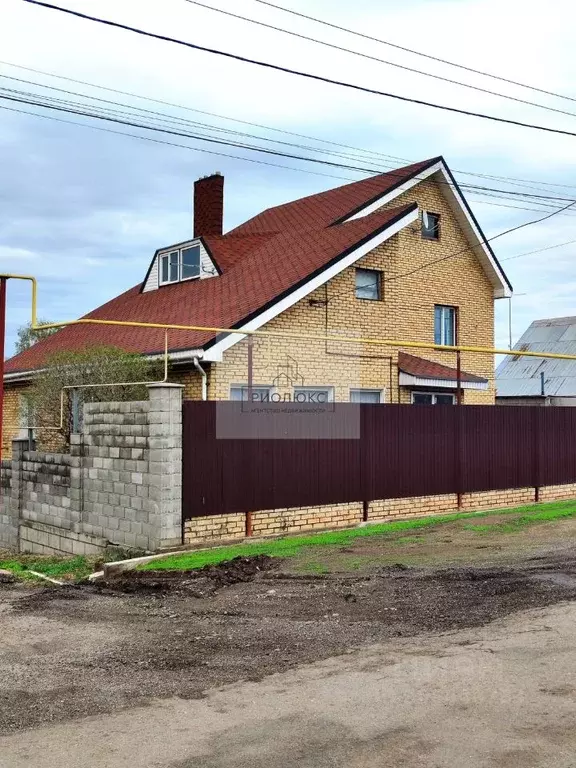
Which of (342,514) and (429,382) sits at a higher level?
(429,382)

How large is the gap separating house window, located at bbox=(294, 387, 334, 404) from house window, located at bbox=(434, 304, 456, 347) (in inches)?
190

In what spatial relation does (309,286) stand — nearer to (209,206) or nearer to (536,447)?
(536,447)

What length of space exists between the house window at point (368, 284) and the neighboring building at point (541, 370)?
44.9ft

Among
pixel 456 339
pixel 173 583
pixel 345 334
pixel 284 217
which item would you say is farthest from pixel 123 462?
pixel 284 217

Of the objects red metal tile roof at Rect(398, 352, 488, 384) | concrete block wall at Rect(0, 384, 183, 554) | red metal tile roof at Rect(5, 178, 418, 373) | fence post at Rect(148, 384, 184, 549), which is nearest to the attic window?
red metal tile roof at Rect(5, 178, 418, 373)

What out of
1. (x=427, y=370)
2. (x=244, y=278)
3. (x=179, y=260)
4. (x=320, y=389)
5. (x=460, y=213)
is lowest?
(x=320, y=389)

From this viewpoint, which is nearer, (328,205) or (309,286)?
(309,286)

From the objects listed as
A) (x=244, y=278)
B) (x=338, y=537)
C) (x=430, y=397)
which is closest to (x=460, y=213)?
(x=430, y=397)

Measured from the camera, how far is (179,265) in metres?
22.1

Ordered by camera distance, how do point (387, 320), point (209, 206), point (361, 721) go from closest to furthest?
point (361, 721) → point (387, 320) → point (209, 206)

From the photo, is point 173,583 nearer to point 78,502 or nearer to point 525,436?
point 78,502

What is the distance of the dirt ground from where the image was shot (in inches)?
186

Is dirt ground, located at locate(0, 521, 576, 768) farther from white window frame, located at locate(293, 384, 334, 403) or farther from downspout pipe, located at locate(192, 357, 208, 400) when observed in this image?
white window frame, located at locate(293, 384, 334, 403)

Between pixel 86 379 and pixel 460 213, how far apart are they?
459 inches
